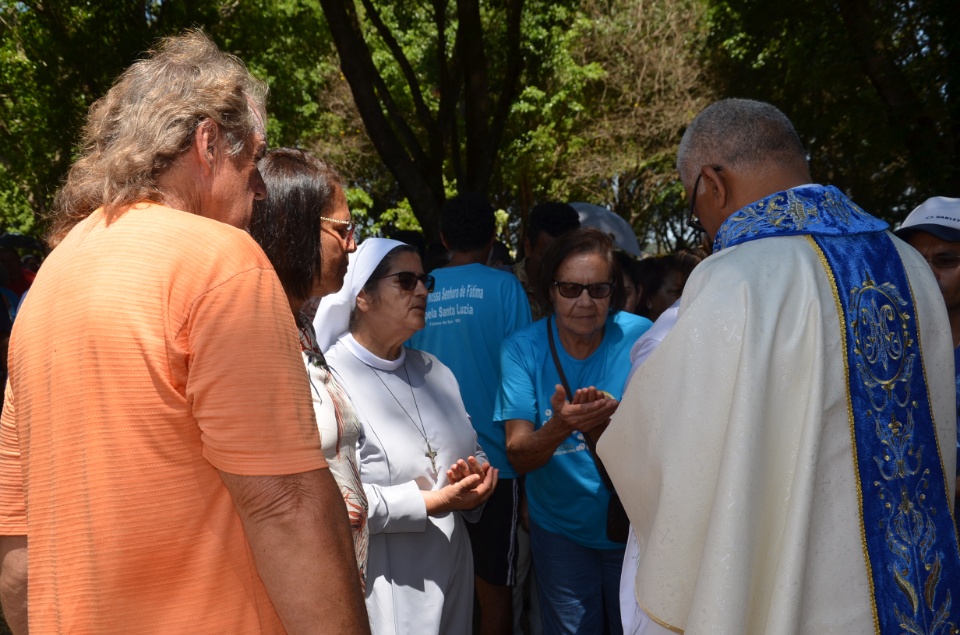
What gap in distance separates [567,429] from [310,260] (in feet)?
5.13

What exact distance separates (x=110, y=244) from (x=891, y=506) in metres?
1.93

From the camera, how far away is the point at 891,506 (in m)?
2.43

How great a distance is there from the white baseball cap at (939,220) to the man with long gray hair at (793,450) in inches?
60.0

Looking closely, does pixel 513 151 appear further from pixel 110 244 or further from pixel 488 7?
pixel 110 244

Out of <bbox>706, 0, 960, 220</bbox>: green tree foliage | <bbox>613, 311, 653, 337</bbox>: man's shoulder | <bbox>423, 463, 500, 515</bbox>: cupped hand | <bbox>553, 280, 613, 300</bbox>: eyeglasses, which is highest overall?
<bbox>706, 0, 960, 220</bbox>: green tree foliage

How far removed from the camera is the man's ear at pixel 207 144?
1869mm

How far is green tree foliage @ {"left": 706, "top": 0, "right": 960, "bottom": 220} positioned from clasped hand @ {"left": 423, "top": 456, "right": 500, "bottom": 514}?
713 centimetres

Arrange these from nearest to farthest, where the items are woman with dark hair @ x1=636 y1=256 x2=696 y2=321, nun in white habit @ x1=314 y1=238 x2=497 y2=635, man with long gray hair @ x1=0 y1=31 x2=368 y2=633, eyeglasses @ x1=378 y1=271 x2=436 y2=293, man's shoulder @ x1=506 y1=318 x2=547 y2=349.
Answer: man with long gray hair @ x1=0 y1=31 x2=368 y2=633
nun in white habit @ x1=314 y1=238 x2=497 y2=635
eyeglasses @ x1=378 y1=271 x2=436 y2=293
man's shoulder @ x1=506 y1=318 x2=547 y2=349
woman with dark hair @ x1=636 y1=256 x2=696 y2=321

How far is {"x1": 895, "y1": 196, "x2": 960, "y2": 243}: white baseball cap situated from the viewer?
3.92 meters

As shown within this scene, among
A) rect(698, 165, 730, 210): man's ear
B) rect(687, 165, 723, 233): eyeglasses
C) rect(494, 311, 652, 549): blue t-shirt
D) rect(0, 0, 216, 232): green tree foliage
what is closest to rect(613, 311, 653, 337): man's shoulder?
rect(494, 311, 652, 549): blue t-shirt

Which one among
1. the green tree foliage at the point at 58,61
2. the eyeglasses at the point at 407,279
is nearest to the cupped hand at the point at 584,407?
the eyeglasses at the point at 407,279

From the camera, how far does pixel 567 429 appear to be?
3.91m

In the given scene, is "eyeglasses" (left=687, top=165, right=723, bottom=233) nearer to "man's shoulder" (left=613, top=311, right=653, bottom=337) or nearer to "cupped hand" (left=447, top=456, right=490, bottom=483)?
"cupped hand" (left=447, top=456, right=490, bottom=483)

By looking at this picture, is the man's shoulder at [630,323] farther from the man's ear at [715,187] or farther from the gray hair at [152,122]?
the gray hair at [152,122]
